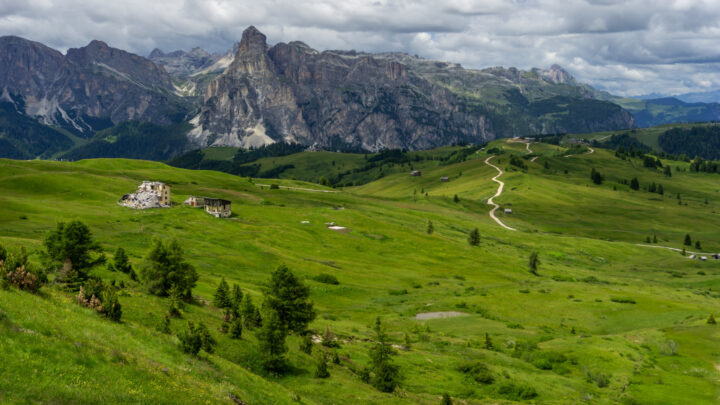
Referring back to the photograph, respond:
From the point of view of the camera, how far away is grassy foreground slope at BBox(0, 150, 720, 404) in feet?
74.6

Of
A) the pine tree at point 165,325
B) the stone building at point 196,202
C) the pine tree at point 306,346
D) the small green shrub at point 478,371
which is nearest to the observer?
the pine tree at point 165,325

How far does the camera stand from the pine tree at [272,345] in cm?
3603

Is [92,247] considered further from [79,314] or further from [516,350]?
[516,350]

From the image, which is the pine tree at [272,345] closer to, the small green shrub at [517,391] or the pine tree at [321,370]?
the pine tree at [321,370]

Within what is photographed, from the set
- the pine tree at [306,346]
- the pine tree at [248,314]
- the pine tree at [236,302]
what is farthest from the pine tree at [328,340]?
the pine tree at [236,302]

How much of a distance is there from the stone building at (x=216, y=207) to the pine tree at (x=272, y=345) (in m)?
100

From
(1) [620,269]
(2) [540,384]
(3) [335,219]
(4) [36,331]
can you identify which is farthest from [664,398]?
(1) [620,269]

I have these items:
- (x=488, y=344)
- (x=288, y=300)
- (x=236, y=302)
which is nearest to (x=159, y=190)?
(x=236, y=302)

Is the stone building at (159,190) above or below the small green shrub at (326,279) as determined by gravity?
above

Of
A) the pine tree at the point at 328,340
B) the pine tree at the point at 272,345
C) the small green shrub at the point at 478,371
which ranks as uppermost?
the pine tree at the point at 272,345

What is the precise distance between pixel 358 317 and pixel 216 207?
77.4 m

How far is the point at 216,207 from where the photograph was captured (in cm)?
13488

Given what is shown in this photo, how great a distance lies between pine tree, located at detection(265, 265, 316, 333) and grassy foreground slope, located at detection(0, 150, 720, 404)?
14.8 feet

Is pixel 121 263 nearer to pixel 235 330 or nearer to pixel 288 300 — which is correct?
pixel 288 300
